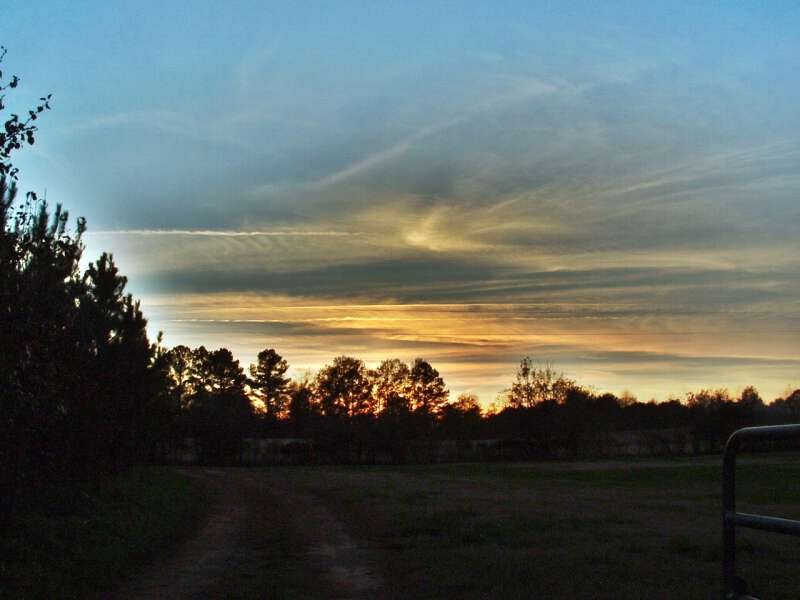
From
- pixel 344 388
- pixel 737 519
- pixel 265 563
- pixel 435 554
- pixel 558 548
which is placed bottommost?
pixel 265 563

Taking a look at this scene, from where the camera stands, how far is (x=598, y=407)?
3671 inches

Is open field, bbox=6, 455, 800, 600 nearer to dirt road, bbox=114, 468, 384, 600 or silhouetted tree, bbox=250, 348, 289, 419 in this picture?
dirt road, bbox=114, 468, 384, 600

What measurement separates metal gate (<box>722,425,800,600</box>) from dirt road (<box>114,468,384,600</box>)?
6809 millimetres

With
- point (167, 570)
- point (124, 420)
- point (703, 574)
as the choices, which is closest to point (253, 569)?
point (167, 570)

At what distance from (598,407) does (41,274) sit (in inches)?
3446

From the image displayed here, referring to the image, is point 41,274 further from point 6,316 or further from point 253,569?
point 253,569

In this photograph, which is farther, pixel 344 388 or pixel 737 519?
pixel 344 388

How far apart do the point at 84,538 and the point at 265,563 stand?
409 centimetres

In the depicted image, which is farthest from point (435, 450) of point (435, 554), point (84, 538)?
point (435, 554)

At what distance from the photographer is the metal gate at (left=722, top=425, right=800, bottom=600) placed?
3.11 metres

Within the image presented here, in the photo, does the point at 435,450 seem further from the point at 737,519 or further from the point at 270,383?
the point at 737,519

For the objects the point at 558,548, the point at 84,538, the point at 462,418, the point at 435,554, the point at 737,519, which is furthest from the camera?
the point at 462,418

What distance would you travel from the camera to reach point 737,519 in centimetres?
356

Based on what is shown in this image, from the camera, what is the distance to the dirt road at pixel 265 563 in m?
10.3
